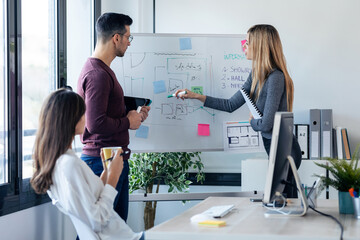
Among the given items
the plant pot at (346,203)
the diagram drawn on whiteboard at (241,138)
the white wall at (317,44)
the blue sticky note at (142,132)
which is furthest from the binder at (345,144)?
the plant pot at (346,203)

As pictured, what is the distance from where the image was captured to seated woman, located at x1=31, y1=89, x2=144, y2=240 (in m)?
1.87

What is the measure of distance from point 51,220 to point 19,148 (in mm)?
579

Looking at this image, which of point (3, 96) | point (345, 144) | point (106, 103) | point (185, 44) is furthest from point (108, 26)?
point (345, 144)

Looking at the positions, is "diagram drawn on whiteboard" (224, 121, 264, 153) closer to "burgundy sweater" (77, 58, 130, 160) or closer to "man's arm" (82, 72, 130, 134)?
"burgundy sweater" (77, 58, 130, 160)

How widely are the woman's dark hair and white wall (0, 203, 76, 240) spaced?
705 millimetres

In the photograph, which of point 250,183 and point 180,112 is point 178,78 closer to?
point 180,112

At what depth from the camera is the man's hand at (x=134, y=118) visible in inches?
110

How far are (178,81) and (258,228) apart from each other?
187 centimetres

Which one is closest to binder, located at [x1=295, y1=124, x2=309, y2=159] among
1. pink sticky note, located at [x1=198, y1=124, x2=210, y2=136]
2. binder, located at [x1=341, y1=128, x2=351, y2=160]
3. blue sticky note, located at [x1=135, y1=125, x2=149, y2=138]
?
binder, located at [x1=341, y1=128, x2=351, y2=160]

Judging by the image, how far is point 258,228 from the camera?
172 centimetres

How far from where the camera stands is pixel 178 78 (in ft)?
11.3

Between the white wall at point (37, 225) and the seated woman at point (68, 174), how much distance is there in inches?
27.0

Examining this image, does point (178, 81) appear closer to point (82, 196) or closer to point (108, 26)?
point (108, 26)

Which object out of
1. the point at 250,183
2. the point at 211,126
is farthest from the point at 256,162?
the point at 211,126
